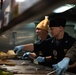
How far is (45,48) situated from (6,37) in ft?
7.11

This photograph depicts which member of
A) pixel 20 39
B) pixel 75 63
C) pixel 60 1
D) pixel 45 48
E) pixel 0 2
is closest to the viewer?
pixel 60 1

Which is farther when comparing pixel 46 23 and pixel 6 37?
pixel 6 37

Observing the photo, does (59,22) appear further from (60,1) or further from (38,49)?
(60,1)

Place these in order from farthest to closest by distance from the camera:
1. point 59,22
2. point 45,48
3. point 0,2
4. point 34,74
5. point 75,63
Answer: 1. point 45,48
2. point 59,22
3. point 75,63
4. point 34,74
5. point 0,2

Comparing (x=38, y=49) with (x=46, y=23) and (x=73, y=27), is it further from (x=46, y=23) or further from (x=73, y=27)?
(x=73, y=27)

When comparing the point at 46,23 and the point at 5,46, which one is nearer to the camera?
the point at 46,23

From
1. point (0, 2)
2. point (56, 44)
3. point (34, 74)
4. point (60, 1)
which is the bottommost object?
point (34, 74)

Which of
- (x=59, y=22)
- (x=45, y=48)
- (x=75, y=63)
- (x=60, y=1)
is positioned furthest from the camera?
(x=45, y=48)

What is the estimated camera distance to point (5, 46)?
5.97m

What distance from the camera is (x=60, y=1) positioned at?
1.90 feet

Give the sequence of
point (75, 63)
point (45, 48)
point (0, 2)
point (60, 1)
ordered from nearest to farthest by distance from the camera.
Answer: point (60, 1)
point (0, 2)
point (75, 63)
point (45, 48)

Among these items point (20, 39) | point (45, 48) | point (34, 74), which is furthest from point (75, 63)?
point (20, 39)

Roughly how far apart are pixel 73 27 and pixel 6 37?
2.08 m

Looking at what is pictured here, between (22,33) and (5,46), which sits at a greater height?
(22,33)
